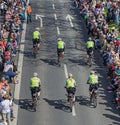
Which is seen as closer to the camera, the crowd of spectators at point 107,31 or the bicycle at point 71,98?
the bicycle at point 71,98

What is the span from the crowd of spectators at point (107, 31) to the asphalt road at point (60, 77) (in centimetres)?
63

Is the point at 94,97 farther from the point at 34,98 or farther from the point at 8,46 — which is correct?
the point at 8,46

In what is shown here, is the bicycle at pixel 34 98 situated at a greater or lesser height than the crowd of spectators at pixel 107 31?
lesser

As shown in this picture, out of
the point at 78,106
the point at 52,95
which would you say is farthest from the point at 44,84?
the point at 78,106

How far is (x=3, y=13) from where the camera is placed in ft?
156

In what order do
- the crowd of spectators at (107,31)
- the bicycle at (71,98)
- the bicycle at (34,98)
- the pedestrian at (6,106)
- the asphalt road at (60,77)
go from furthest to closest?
the crowd of spectators at (107,31)
the bicycle at (71,98)
the bicycle at (34,98)
the asphalt road at (60,77)
the pedestrian at (6,106)

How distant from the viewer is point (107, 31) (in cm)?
3919

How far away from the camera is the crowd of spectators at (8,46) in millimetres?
25400

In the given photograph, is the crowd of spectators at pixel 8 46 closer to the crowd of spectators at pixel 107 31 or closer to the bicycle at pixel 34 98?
the bicycle at pixel 34 98

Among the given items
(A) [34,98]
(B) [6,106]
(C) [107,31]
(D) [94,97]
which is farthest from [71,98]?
(C) [107,31]

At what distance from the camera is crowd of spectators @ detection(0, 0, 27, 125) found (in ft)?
83.3

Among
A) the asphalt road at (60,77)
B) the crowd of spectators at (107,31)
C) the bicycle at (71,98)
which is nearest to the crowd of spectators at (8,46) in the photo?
the asphalt road at (60,77)

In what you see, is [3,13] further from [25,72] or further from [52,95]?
[52,95]

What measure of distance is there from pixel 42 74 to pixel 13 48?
12.6 ft
